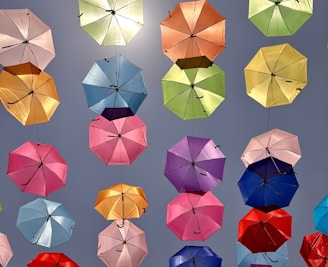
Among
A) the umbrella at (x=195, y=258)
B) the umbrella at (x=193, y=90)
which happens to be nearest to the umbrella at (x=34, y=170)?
the umbrella at (x=193, y=90)

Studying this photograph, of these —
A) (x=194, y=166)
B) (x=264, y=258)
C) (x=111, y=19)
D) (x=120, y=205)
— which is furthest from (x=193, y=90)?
(x=264, y=258)

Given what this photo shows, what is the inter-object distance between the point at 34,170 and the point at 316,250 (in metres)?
3.68

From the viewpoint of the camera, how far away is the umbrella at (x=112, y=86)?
7520 mm

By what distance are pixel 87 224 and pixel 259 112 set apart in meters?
2.95

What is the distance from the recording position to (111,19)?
24.4ft

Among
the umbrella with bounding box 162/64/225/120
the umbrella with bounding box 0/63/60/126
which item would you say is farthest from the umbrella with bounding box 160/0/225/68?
the umbrella with bounding box 0/63/60/126

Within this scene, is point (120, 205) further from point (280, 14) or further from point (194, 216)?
point (280, 14)

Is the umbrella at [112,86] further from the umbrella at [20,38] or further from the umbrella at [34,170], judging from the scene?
the umbrella at [34,170]

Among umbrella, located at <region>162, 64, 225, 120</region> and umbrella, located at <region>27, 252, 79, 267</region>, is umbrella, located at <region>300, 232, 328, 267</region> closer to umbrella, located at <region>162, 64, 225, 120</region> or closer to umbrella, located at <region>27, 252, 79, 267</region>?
umbrella, located at <region>162, 64, 225, 120</region>

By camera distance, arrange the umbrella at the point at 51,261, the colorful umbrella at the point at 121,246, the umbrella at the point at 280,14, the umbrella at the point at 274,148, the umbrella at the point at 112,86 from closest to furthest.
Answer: the umbrella at the point at 280,14 < the umbrella at the point at 112,86 < the umbrella at the point at 274,148 < the umbrella at the point at 51,261 < the colorful umbrella at the point at 121,246

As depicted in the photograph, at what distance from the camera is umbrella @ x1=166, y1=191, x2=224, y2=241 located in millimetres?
7977

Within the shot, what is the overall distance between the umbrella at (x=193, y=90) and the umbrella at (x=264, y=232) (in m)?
1.48

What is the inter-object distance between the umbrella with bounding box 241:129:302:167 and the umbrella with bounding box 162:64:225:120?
0.74m

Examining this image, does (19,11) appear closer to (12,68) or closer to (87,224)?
(12,68)
